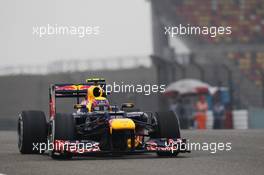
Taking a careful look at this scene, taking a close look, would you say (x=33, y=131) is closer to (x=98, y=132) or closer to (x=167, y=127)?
(x=98, y=132)

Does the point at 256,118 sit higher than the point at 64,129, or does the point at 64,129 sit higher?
the point at 64,129

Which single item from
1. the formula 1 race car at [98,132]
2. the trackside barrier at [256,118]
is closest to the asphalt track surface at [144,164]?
the formula 1 race car at [98,132]

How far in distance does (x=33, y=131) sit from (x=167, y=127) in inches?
86.0

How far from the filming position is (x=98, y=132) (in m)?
15.0

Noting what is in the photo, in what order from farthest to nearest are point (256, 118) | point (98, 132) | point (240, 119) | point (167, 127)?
point (240, 119) < point (256, 118) < point (167, 127) < point (98, 132)

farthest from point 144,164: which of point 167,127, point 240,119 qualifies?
point 240,119

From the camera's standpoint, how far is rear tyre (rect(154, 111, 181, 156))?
50.0 feet

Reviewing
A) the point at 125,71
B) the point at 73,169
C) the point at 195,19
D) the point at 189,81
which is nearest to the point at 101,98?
the point at 73,169

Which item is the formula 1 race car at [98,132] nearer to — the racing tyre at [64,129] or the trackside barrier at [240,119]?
the racing tyre at [64,129]

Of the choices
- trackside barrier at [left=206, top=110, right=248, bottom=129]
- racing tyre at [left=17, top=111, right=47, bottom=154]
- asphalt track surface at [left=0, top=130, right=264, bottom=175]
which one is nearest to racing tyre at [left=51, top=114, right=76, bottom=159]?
asphalt track surface at [left=0, top=130, right=264, bottom=175]

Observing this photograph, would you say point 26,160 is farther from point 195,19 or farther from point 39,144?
point 195,19

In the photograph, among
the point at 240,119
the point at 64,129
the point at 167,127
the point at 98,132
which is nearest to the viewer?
the point at 64,129

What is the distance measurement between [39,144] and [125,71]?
2654 cm

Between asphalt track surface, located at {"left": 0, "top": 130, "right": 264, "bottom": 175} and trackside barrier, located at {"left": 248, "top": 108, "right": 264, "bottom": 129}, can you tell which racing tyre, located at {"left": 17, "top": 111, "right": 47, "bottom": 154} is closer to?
asphalt track surface, located at {"left": 0, "top": 130, "right": 264, "bottom": 175}
